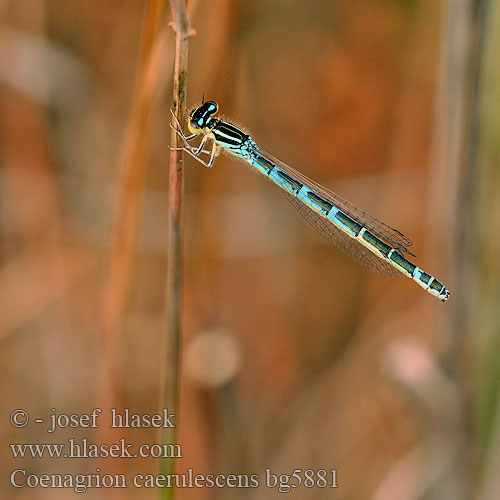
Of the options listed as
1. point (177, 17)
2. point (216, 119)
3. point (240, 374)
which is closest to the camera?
point (177, 17)

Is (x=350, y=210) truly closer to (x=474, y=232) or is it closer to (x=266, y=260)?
(x=266, y=260)

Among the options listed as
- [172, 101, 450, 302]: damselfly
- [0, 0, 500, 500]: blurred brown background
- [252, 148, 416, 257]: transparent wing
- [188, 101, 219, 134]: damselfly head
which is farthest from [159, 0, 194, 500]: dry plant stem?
Result: [252, 148, 416, 257]: transparent wing

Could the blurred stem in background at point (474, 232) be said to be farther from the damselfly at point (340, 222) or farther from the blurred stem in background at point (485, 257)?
the damselfly at point (340, 222)

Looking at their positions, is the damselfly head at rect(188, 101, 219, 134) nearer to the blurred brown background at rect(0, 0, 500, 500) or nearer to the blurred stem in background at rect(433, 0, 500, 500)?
the blurred brown background at rect(0, 0, 500, 500)

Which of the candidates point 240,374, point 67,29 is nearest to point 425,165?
point 240,374

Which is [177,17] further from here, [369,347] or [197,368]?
[369,347]

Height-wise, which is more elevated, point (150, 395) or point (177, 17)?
point (150, 395)

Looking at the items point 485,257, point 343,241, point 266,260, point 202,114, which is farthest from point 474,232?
point 266,260
